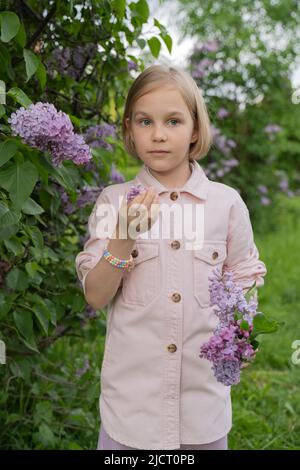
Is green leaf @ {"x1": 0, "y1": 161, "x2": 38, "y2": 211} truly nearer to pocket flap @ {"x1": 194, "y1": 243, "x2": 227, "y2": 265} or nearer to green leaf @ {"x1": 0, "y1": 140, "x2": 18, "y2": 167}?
green leaf @ {"x1": 0, "y1": 140, "x2": 18, "y2": 167}

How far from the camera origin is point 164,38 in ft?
6.40

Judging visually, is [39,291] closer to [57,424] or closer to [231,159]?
[57,424]

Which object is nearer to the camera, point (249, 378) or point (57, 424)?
point (57, 424)

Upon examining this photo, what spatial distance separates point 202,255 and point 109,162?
1.71ft

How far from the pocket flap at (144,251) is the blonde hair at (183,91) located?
310 mm

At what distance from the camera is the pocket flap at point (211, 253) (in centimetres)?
177

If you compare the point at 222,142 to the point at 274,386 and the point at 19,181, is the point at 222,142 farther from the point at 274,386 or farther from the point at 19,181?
the point at 19,181

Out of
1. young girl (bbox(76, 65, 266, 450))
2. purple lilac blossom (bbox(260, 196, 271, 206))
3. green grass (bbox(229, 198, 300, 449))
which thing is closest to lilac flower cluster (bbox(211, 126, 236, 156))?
purple lilac blossom (bbox(260, 196, 271, 206))

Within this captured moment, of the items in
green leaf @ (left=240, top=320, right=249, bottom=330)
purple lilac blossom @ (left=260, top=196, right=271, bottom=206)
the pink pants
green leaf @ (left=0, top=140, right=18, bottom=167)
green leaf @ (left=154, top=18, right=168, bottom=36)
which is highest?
purple lilac blossom @ (left=260, top=196, right=271, bottom=206)

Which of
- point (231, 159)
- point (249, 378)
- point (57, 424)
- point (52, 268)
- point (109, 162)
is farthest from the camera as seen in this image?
point (231, 159)

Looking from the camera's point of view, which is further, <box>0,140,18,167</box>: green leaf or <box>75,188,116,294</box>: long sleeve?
<box>75,188,116,294</box>: long sleeve

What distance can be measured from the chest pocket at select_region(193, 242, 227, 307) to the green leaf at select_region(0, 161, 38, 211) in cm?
54

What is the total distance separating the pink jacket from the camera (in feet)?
5.67
